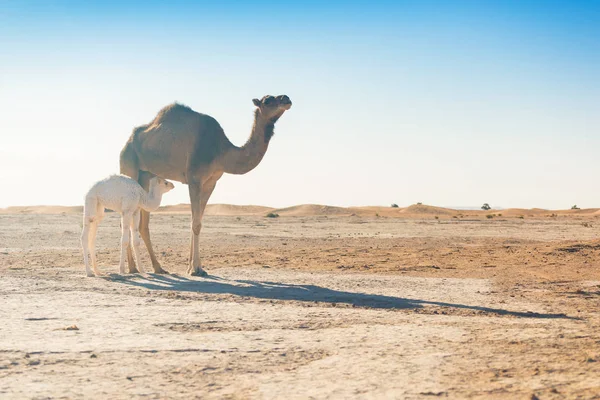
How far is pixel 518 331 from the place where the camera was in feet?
24.2

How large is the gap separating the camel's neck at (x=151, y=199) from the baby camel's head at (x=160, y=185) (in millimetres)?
33

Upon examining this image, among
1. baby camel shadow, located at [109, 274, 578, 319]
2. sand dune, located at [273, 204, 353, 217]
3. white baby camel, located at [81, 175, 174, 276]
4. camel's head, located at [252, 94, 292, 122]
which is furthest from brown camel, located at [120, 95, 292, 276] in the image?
sand dune, located at [273, 204, 353, 217]

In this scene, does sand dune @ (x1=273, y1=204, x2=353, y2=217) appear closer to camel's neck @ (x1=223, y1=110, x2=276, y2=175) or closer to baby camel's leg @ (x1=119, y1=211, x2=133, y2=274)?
camel's neck @ (x1=223, y1=110, x2=276, y2=175)

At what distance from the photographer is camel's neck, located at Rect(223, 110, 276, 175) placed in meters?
13.6

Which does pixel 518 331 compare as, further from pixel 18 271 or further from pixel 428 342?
pixel 18 271

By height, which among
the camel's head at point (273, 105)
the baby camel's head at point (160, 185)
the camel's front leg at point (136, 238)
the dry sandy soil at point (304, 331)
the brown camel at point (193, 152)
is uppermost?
the camel's head at point (273, 105)

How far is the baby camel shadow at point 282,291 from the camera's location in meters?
9.34

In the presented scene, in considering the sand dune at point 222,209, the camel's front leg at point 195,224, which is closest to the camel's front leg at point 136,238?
the camel's front leg at point 195,224

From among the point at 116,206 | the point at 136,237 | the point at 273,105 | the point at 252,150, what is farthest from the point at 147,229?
the point at 273,105

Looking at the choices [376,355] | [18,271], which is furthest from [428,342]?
[18,271]

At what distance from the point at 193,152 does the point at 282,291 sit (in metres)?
3.96

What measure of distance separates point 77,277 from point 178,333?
5576mm

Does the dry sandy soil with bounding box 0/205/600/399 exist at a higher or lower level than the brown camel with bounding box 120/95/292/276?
lower

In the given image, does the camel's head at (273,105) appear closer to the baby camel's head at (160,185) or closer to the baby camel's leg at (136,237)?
the baby camel's head at (160,185)
